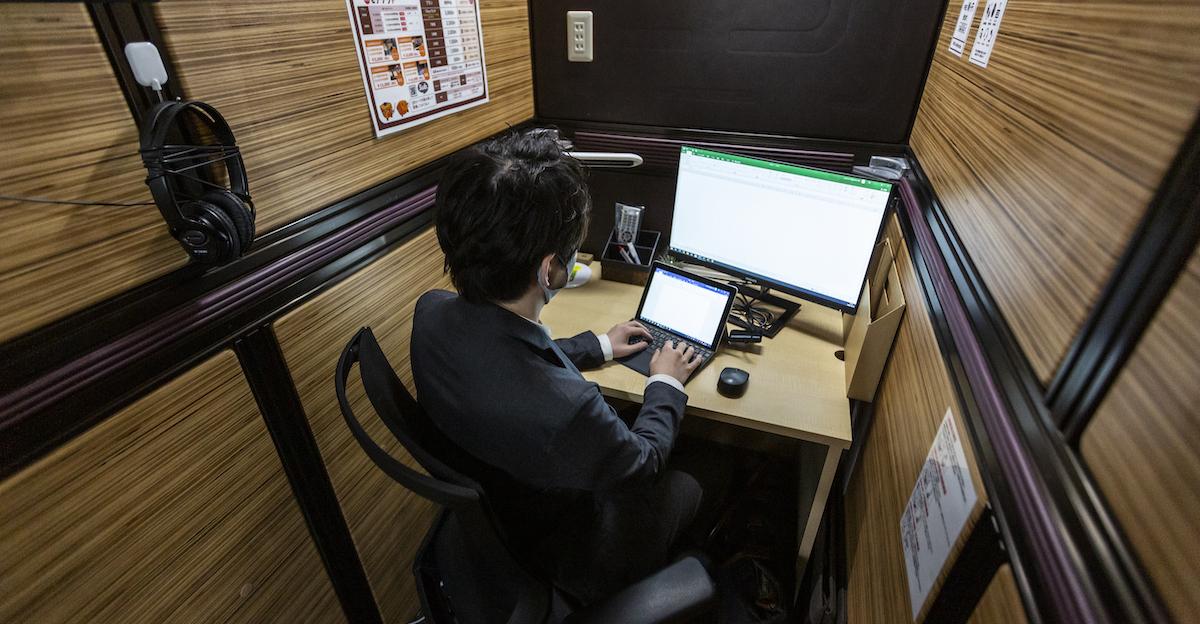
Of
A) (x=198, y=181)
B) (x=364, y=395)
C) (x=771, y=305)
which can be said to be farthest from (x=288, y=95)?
(x=771, y=305)

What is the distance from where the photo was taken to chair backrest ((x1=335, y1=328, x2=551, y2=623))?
644mm

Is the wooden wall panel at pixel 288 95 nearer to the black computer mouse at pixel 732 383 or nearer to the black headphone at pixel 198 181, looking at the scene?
the black headphone at pixel 198 181

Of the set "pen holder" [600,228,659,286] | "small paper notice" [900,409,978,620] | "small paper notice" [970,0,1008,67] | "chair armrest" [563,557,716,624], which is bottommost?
"chair armrest" [563,557,716,624]

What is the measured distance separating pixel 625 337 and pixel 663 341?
0.10 m

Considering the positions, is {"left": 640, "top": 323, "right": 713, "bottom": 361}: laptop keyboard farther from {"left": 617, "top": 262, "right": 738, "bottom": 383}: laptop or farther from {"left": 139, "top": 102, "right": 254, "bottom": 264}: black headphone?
{"left": 139, "top": 102, "right": 254, "bottom": 264}: black headphone

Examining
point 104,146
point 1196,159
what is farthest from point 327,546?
point 1196,159

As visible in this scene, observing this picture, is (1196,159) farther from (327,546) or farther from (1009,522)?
(327,546)

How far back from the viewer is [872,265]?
1324mm

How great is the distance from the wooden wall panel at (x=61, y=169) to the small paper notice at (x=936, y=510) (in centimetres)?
117

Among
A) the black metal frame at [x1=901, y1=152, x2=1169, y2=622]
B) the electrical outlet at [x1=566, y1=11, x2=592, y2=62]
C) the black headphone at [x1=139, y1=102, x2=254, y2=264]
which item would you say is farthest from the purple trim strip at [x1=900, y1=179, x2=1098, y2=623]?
the electrical outlet at [x1=566, y1=11, x2=592, y2=62]

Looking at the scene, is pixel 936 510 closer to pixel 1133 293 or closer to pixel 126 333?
pixel 1133 293

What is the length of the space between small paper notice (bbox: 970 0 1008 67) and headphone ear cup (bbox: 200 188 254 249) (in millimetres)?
1255

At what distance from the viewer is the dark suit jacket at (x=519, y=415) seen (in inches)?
32.0

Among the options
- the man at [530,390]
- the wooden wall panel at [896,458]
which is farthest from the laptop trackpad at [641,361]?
the wooden wall panel at [896,458]
